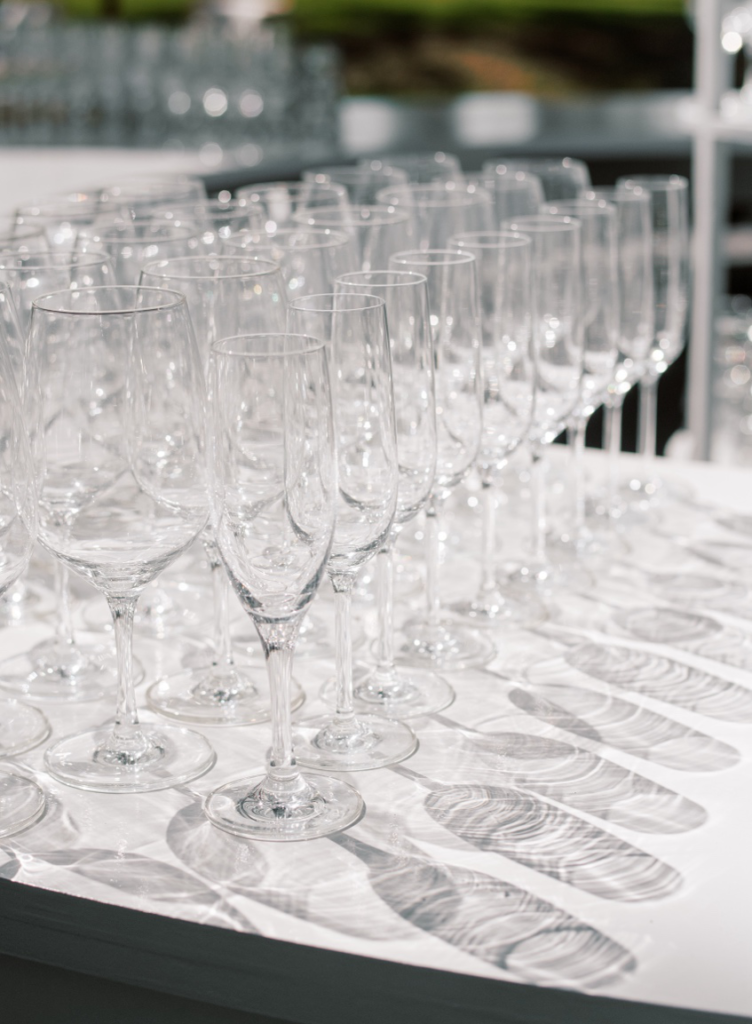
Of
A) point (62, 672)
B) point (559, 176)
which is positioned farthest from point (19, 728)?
point (559, 176)

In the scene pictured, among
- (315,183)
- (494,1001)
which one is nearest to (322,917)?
(494,1001)

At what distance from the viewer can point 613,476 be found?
1.36 metres

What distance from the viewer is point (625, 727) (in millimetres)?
931

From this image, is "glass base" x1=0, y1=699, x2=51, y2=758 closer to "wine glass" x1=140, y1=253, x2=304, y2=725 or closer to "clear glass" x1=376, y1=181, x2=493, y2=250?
"wine glass" x1=140, y1=253, x2=304, y2=725

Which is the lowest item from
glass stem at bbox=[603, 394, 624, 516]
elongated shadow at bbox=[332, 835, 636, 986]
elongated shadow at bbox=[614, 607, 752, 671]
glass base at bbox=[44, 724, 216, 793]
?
elongated shadow at bbox=[332, 835, 636, 986]

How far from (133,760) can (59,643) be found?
22 cm

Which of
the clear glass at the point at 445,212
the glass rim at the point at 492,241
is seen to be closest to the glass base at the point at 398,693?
the glass rim at the point at 492,241

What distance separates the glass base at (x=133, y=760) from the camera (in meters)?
0.86

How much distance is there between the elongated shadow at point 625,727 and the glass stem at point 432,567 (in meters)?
0.11

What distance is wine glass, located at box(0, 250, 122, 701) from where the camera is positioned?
3.27 feet

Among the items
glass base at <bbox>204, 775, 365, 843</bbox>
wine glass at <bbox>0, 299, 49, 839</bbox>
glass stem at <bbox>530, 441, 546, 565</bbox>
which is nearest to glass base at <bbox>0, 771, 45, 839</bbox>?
wine glass at <bbox>0, 299, 49, 839</bbox>

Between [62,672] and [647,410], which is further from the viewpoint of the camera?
[647,410]

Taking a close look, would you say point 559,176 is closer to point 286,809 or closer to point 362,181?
point 362,181

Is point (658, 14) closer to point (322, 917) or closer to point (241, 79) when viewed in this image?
point (241, 79)
